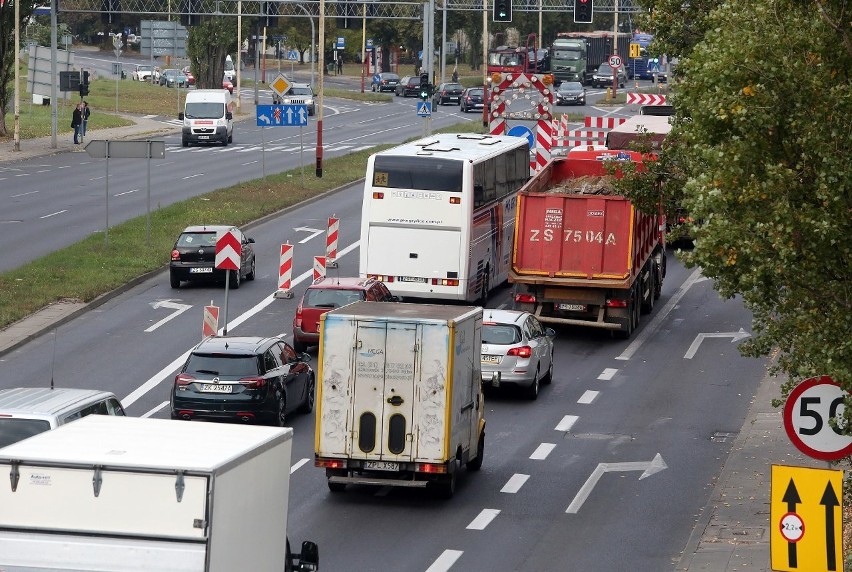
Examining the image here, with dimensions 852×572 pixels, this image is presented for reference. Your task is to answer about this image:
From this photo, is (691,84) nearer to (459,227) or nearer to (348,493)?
(348,493)

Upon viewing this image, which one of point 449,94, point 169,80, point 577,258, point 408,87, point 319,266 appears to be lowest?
point 319,266

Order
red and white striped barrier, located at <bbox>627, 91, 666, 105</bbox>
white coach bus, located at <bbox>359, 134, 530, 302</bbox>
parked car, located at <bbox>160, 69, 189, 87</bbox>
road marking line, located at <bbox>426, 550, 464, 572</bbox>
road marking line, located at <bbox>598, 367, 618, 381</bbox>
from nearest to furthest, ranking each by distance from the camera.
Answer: road marking line, located at <bbox>426, 550, 464, 572</bbox> → road marking line, located at <bbox>598, 367, 618, 381</bbox> → white coach bus, located at <bbox>359, 134, 530, 302</bbox> → red and white striped barrier, located at <bbox>627, 91, 666, 105</bbox> → parked car, located at <bbox>160, 69, 189, 87</bbox>

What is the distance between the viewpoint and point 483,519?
62.6 ft

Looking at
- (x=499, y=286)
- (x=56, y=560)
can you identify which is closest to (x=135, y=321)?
(x=499, y=286)

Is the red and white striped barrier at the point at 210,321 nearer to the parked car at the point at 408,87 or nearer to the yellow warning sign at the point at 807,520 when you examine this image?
the yellow warning sign at the point at 807,520

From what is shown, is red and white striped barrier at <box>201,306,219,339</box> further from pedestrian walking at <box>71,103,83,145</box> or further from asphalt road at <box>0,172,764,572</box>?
pedestrian walking at <box>71,103,83,145</box>

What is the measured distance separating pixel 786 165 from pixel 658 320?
2010 centimetres

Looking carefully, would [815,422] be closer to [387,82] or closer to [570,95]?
[570,95]

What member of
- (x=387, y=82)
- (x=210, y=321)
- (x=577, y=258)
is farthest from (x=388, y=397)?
(x=387, y=82)

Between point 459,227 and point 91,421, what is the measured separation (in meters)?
21.4

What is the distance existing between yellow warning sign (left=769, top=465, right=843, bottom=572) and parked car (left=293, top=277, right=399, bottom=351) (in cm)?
1746

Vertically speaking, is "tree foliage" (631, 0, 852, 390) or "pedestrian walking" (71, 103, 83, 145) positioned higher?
"tree foliage" (631, 0, 852, 390)

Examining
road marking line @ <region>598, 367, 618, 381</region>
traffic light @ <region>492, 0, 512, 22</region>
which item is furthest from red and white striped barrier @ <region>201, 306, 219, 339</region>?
traffic light @ <region>492, 0, 512, 22</region>

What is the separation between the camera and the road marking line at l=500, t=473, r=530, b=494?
2059cm
